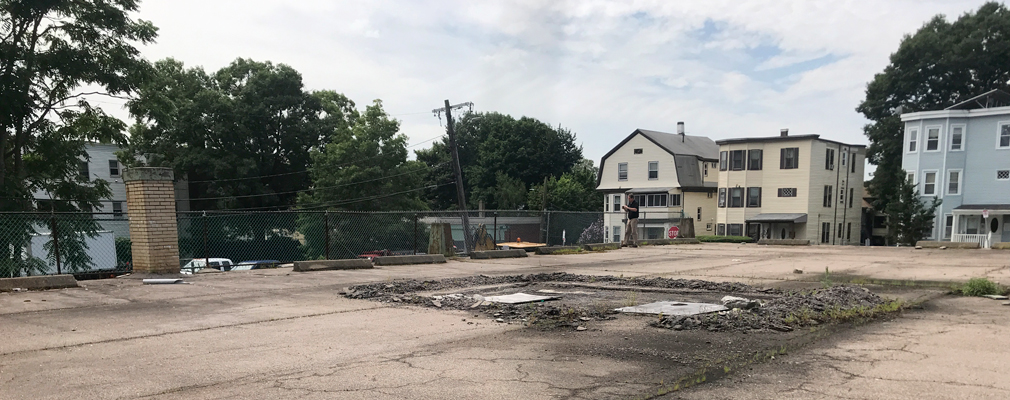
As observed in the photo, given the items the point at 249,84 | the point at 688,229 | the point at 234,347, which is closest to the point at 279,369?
the point at 234,347

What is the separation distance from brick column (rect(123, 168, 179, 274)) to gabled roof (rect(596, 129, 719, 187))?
4314 cm

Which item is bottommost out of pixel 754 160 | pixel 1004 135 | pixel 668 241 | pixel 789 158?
pixel 668 241

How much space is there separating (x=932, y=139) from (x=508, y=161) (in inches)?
1484

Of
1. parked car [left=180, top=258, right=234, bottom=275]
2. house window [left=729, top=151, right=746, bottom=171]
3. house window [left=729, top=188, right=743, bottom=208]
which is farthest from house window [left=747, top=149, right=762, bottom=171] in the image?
parked car [left=180, top=258, right=234, bottom=275]

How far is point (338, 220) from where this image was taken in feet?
64.2

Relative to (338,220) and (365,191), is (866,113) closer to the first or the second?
(365,191)

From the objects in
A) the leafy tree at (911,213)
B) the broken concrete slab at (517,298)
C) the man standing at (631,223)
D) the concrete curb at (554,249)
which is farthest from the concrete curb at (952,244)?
the leafy tree at (911,213)

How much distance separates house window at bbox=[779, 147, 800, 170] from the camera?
43906 mm

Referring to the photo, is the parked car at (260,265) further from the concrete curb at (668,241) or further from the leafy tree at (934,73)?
the leafy tree at (934,73)

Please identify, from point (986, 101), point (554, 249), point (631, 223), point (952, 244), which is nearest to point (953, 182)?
point (986, 101)

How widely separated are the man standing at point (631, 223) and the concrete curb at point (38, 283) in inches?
607

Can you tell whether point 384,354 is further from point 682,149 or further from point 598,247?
point 682,149

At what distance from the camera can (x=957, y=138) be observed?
36.2 metres

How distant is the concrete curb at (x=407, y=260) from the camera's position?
14.1 m
